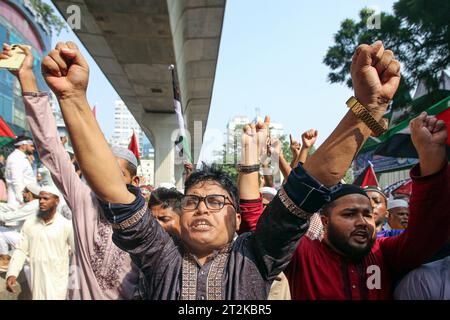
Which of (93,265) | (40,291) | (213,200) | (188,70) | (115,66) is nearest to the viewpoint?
(213,200)

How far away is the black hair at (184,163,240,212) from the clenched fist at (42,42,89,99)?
0.62 meters

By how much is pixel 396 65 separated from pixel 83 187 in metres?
1.55

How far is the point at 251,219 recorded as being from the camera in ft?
6.75

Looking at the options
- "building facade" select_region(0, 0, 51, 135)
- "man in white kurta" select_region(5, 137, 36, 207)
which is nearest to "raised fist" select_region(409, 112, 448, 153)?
"man in white kurta" select_region(5, 137, 36, 207)

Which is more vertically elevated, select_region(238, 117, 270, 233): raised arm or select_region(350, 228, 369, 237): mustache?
select_region(238, 117, 270, 233): raised arm

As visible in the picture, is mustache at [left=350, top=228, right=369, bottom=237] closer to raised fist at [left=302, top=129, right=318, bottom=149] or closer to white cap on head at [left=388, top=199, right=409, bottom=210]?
raised fist at [left=302, top=129, right=318, bottom=149]

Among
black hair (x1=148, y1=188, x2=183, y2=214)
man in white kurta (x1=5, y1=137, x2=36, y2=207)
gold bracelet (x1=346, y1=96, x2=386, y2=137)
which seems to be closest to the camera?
gold bracelet (x1=346, y1=96, x2=386, y2=137)

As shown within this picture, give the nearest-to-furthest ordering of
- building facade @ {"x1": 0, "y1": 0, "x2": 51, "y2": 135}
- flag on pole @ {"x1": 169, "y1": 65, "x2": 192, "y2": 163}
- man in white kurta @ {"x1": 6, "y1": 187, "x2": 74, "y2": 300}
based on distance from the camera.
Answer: man in white kurta @ {"x1": 6, "y1": 187, "x2": 74, "y2": 300}, flag on pole @ {"x1": 169, "y1": 65, "x2": 192, "y2": 163}, building facade @ {"x1": 0, "y1": 0, "x2": 51, "y2": 135}

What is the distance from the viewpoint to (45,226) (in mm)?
4422

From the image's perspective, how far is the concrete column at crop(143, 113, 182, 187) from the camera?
52.4 feet

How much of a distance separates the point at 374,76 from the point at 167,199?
166cm

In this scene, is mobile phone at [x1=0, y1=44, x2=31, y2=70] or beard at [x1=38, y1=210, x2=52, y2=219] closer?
mobile phone at [x1=0, y1=44, x2=31, y2=70]

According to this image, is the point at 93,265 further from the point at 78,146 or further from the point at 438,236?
the point at 438,236
